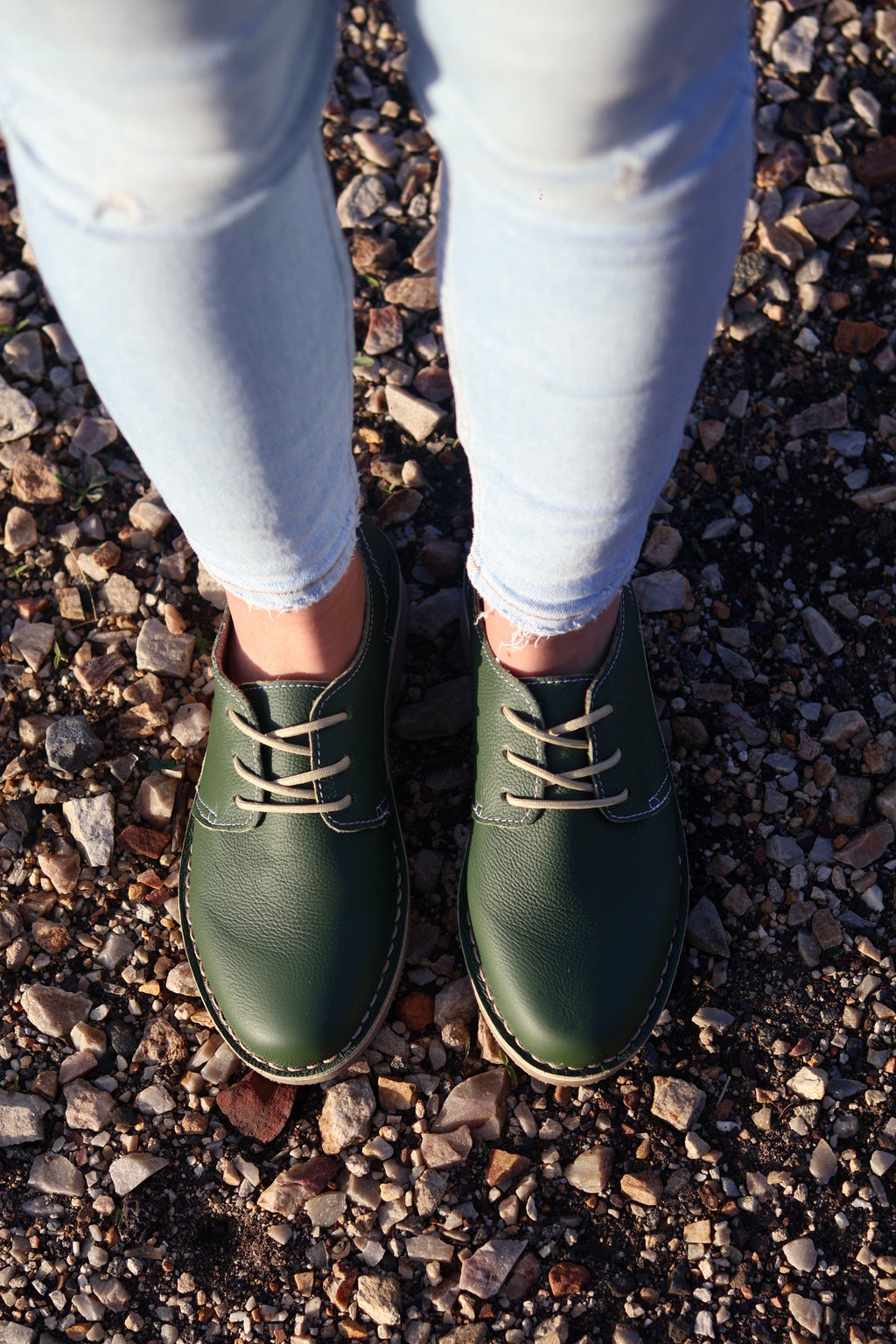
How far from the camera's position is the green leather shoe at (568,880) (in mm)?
1329

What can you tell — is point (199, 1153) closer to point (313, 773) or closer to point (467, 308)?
point (313, 773)

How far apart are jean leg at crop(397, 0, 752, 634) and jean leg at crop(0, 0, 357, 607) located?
0.11 meters

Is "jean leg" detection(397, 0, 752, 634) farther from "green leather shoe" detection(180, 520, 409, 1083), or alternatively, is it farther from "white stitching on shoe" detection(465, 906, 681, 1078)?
"white stitching on shoe" detection(465, 906, 681, 1078)

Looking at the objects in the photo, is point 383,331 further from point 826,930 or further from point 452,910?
point 826,930

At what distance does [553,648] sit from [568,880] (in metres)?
0.32

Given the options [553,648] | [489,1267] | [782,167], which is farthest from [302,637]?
[782,167]

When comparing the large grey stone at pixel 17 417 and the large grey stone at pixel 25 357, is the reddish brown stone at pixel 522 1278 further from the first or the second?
the large grey stone at pixel 25 357

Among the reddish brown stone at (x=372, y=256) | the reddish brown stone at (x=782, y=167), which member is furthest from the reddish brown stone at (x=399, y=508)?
the reddish brown stone at (x=782, y=167)

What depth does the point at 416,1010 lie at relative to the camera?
148 cm

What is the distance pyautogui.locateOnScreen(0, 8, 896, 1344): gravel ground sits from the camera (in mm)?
1320

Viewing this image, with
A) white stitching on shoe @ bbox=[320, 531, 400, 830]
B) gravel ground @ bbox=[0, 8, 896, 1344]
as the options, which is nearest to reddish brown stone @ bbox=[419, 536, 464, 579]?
gravel ground @ bbox=[0, 8, 896, 1344]

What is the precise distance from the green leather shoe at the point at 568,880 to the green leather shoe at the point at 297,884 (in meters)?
0.16

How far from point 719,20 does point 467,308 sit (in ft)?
0.94

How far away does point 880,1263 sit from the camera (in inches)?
51.4
